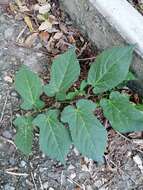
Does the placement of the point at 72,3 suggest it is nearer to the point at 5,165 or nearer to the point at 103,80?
the point at 103,80

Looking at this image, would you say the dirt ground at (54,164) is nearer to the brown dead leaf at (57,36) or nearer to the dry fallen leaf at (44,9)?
the brown dead leaf at (57,36)

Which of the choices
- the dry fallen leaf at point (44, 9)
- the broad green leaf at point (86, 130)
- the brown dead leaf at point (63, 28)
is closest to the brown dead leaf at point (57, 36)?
the brown dead leaf at point (63, 28)

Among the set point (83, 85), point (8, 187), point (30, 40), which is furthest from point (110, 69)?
point (8, 187)

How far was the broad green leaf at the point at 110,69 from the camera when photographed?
5.54 feet

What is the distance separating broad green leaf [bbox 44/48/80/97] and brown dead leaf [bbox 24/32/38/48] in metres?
0.33

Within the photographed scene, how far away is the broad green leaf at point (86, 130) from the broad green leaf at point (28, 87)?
0.46 ft

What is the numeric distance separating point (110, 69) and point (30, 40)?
498 millimetres

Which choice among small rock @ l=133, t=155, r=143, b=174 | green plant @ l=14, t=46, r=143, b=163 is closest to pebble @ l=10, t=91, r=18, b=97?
green plant @ l=14, t=46, r=143, b=163

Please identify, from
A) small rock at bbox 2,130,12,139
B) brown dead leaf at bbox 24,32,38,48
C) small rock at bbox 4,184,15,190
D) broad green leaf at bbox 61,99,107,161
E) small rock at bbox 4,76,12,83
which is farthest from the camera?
Result: brown dead leaf at bbox 24,32,38,48

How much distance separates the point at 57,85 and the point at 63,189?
426 mm

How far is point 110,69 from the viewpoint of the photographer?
5.63ft

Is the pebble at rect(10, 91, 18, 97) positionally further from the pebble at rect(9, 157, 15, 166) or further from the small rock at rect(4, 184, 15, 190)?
the small rock at rect(4, 184, 15, 190)

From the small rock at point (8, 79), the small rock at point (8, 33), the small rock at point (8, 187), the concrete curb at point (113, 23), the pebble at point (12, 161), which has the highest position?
the concrete curb at point (113, 23)

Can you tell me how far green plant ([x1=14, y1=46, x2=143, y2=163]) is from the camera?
160 centimetres
